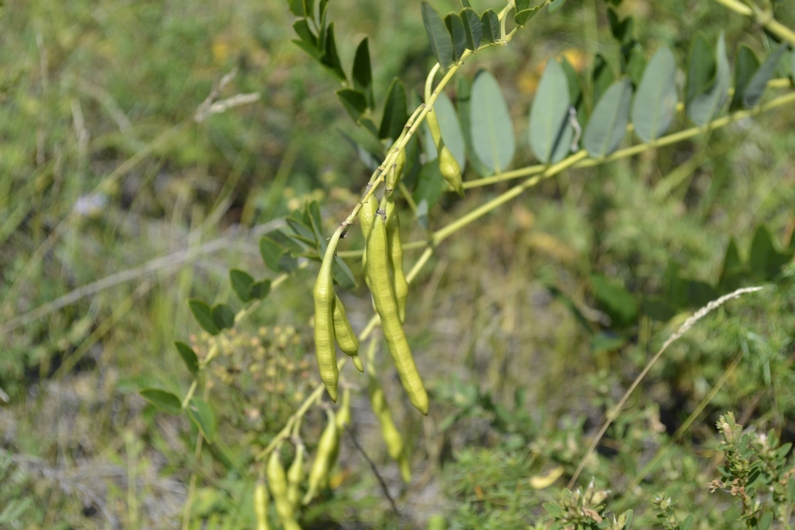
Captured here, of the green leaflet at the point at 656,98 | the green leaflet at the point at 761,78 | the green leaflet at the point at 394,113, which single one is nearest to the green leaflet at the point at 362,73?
the green leaflet at the point at 394,113

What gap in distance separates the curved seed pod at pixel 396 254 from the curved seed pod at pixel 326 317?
13 cm

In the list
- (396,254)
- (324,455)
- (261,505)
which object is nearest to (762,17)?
(396,254)

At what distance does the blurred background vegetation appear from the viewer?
1640 mm

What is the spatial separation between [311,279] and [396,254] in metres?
1.09

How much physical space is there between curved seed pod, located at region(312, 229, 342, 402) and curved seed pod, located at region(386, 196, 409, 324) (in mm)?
125

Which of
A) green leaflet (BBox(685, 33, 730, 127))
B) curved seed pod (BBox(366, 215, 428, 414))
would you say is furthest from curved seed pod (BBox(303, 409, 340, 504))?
green leaflet (BBox(685, 33, 730, 127))

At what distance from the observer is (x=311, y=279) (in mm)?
2193

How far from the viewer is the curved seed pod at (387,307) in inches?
40.3

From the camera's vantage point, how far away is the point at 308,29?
1291 millimetres

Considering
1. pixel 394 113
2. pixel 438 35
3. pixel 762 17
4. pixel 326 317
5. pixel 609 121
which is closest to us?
pixel 326 317

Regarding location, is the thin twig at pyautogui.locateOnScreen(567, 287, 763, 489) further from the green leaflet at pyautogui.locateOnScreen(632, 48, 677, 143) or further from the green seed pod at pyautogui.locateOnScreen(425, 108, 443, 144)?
the green seed pod at pyautogui.locateOnScreen(425, 108, 443, 144)

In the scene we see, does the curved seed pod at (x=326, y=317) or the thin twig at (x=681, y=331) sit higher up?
the curved seed pod at (x=326, y=317)

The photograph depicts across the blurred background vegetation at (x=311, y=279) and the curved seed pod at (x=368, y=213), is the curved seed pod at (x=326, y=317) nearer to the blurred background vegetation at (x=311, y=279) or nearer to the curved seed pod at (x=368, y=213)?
the curved seed pod at (x=368, y=213)

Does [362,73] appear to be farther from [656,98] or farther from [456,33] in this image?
[656,98]
